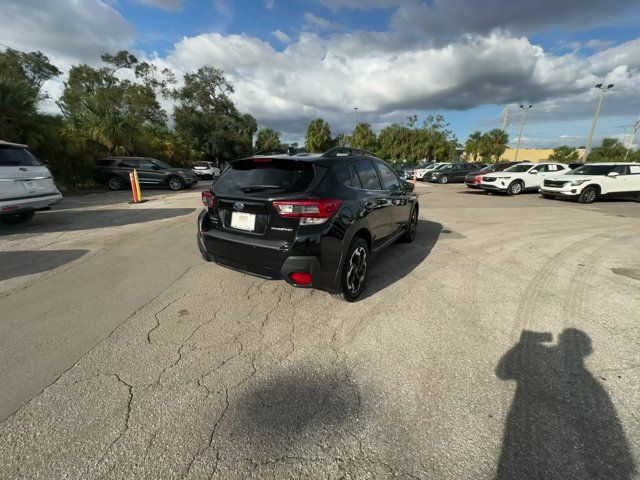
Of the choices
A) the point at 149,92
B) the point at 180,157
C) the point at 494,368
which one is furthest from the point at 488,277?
the point at 149,92

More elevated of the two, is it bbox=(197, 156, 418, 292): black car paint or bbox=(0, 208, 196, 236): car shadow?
bbox=(197, 156, 418, 292): black car paint

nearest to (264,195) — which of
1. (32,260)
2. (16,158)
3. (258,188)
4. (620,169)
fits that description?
(258,188)

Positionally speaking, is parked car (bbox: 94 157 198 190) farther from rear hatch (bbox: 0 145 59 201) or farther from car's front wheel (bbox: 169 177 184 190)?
rear hatch (bbox: 0 145 59 201)

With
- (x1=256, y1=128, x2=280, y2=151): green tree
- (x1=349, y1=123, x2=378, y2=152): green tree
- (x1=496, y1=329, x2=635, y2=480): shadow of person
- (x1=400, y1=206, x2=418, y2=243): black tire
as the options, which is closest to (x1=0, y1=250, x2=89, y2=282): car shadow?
(x1=400, y1=206, x2=418, y2=243): black tire

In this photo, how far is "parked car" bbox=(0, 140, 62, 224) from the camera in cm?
572

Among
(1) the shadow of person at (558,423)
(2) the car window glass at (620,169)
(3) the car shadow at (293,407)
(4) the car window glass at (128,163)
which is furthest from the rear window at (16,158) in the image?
(2) the car window glass at (620,169)

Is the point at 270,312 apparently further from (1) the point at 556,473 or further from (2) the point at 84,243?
(2) the point at 84,243

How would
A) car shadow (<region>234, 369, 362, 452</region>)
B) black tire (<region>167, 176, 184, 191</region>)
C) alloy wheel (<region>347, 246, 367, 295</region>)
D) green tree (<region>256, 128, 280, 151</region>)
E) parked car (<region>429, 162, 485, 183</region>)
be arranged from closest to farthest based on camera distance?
car shadow (<region>234, 369, 362, 452</region>)
alloy wheel (<region>347, 246, 367, 295</region>)
black tire (<region>167, 176, 184, 191</region>)
parked car (<region>429, 162, 485, 183</region>)
green tree (<region>256, 128, 280, 151</region>)

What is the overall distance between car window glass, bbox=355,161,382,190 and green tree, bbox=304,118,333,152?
55.9 metres

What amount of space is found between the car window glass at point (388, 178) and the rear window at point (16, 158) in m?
7.08

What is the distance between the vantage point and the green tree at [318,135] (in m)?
58.0

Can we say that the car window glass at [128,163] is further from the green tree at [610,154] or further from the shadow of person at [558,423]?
the green tree at [610,154]

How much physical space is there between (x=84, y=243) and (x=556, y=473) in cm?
698

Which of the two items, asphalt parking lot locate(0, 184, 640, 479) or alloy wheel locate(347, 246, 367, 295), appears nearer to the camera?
asphalt parking lot locate(0, 184, 640, 479)
